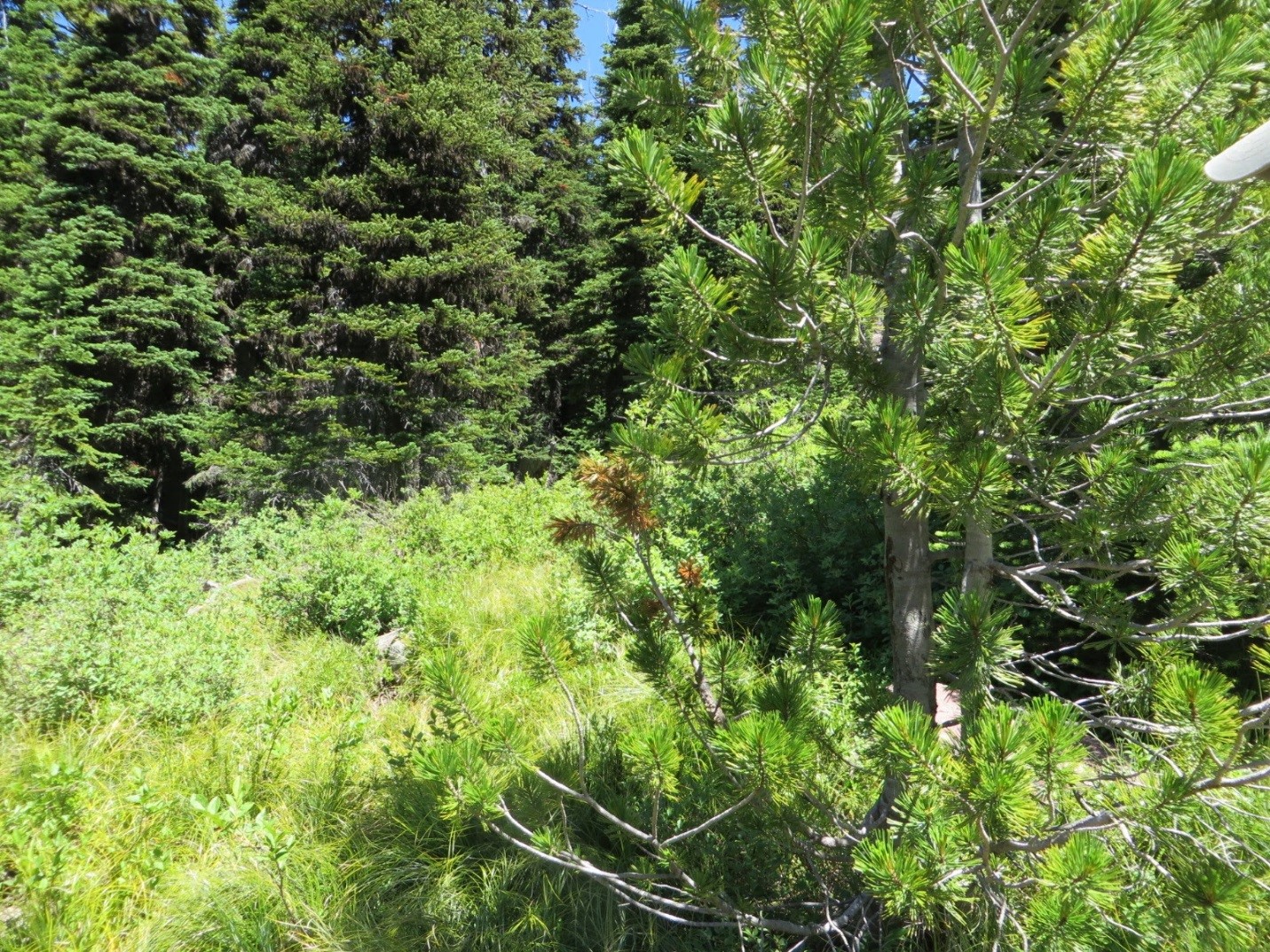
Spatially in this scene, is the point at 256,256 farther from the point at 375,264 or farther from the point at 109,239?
the point at 375,264

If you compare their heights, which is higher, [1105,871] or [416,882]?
[1105,871]

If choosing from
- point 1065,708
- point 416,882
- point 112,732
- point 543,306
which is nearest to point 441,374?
point 543,306

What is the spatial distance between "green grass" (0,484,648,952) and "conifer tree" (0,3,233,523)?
6008 millimetres

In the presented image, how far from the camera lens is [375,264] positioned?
33.2ft

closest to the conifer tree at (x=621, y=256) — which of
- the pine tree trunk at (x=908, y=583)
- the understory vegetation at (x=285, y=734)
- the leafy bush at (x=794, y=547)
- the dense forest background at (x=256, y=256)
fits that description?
the dense forest background at (x=256, y=256)

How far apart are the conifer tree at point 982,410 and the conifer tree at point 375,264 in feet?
30.2

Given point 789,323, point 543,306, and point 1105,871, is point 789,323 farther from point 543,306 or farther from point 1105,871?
point 543,306

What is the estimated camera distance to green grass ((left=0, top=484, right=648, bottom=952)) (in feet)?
7.80

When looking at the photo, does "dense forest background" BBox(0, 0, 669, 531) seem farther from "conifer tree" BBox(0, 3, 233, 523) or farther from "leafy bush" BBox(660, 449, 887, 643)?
"leafy bush" BBox(660, 449, 887, 643)

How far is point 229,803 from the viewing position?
2234 millimetres

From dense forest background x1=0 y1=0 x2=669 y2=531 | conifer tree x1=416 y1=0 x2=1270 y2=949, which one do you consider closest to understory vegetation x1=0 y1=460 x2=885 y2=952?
conifer tree x1=416 y1=0 x2=1270 y2=949

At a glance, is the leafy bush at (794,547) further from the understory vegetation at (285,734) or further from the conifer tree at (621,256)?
the conifer tree at (621,256)

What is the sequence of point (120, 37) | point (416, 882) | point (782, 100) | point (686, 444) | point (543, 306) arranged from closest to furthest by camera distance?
1. point (782, 100)
2. point (686, 444)
3. point (416, 882)
4. point (120, 37)
5. point (543, 306)

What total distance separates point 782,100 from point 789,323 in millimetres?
446
